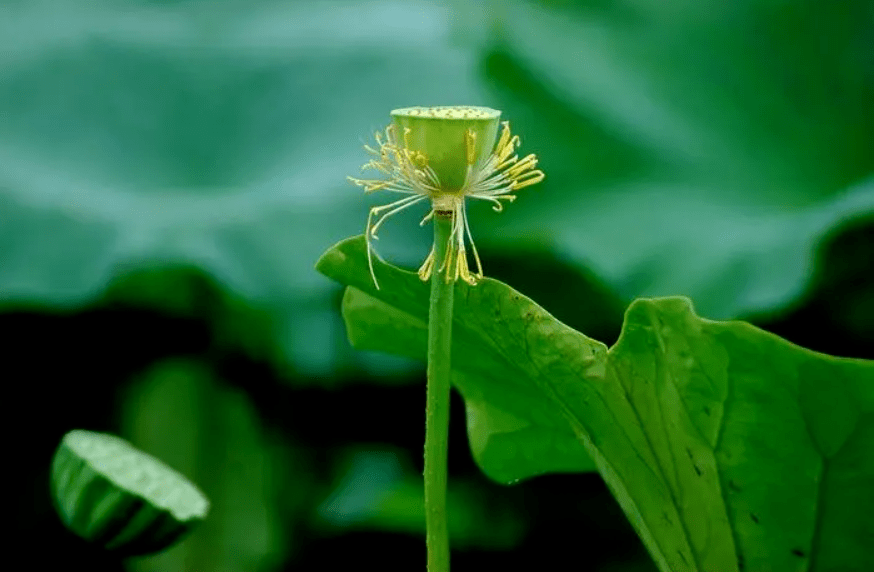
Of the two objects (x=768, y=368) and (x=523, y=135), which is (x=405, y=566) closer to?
(x=523, y=135)

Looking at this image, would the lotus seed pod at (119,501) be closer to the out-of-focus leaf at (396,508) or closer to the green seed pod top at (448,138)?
the green seed pod top at (448,138)

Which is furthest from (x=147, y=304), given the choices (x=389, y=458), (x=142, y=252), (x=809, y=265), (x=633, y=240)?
(x=809, y=265)

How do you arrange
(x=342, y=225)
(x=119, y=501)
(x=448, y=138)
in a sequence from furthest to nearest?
(x=342, y=225), (x=119, y=501), (x=448, y=138)

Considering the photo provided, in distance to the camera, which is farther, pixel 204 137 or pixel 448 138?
pixel 204 137

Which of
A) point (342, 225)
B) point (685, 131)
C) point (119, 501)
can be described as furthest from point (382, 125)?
point (119, 501)

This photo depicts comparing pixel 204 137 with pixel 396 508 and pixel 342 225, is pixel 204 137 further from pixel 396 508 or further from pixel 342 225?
pixel 396 508

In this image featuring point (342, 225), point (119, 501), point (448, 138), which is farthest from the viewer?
point (342, 225)

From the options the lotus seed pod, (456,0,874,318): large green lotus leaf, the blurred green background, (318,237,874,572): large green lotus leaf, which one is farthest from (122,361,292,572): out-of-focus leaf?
(318,237,874,572): large green lotus leaf
